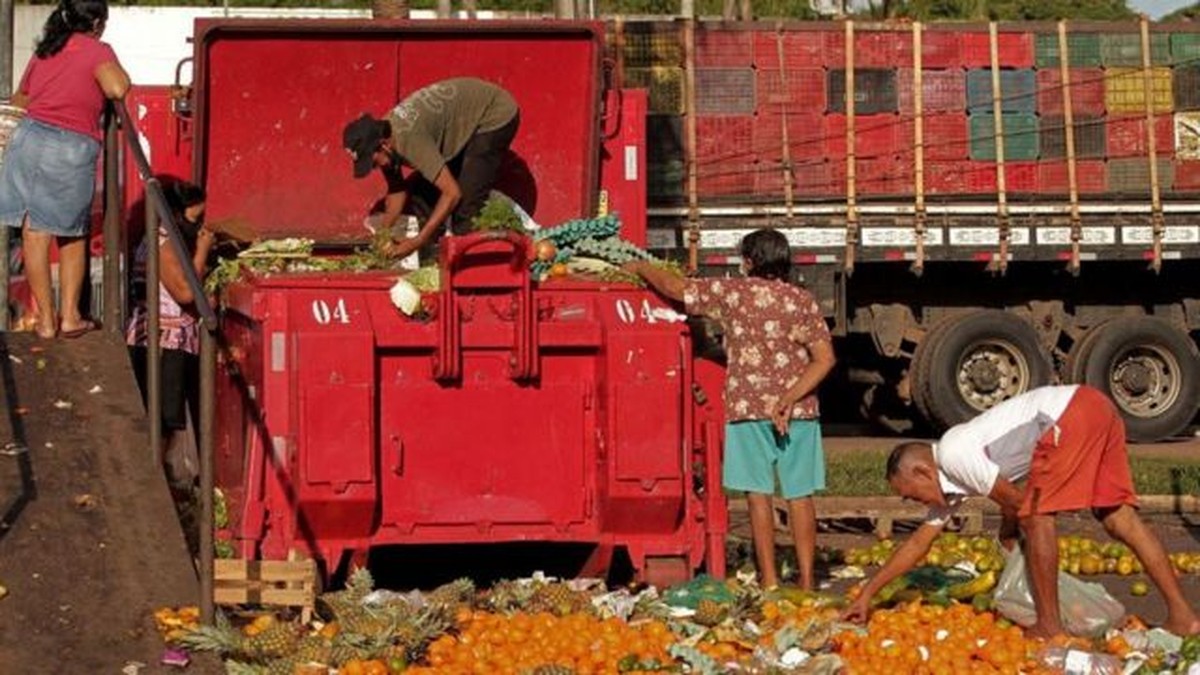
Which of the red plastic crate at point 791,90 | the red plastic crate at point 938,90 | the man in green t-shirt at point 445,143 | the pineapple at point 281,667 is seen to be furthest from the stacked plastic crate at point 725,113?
the pineapple at point 281,667

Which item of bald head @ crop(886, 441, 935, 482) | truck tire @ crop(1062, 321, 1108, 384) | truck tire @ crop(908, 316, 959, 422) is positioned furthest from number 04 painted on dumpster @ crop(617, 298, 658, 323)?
truck tire @ crop(1062, 321, 1108, 384)

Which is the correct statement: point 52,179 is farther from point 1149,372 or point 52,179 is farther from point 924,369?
point 1149,372

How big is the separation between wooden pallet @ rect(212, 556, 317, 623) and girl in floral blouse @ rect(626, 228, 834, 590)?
1.88 m

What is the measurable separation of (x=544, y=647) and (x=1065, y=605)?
222cm

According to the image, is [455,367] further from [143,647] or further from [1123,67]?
[1123,67]

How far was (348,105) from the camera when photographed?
1223 centimetres

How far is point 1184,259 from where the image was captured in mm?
22375

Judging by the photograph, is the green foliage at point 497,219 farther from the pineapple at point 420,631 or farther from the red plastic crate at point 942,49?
the red plastic crate at point 942,49

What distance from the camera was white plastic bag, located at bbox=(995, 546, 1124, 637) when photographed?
9.28 metres

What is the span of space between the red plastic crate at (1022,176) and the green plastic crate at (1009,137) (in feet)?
0.19

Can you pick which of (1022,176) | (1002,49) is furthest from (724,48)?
(1022,176)

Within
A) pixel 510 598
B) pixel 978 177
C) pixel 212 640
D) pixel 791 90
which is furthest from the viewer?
pixel 978 177

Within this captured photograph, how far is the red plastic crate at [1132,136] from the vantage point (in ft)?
72.9

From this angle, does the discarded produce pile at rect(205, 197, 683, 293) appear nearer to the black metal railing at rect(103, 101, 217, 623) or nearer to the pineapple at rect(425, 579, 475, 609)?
the black metal railing at rect(103, 101, 217, 623)
